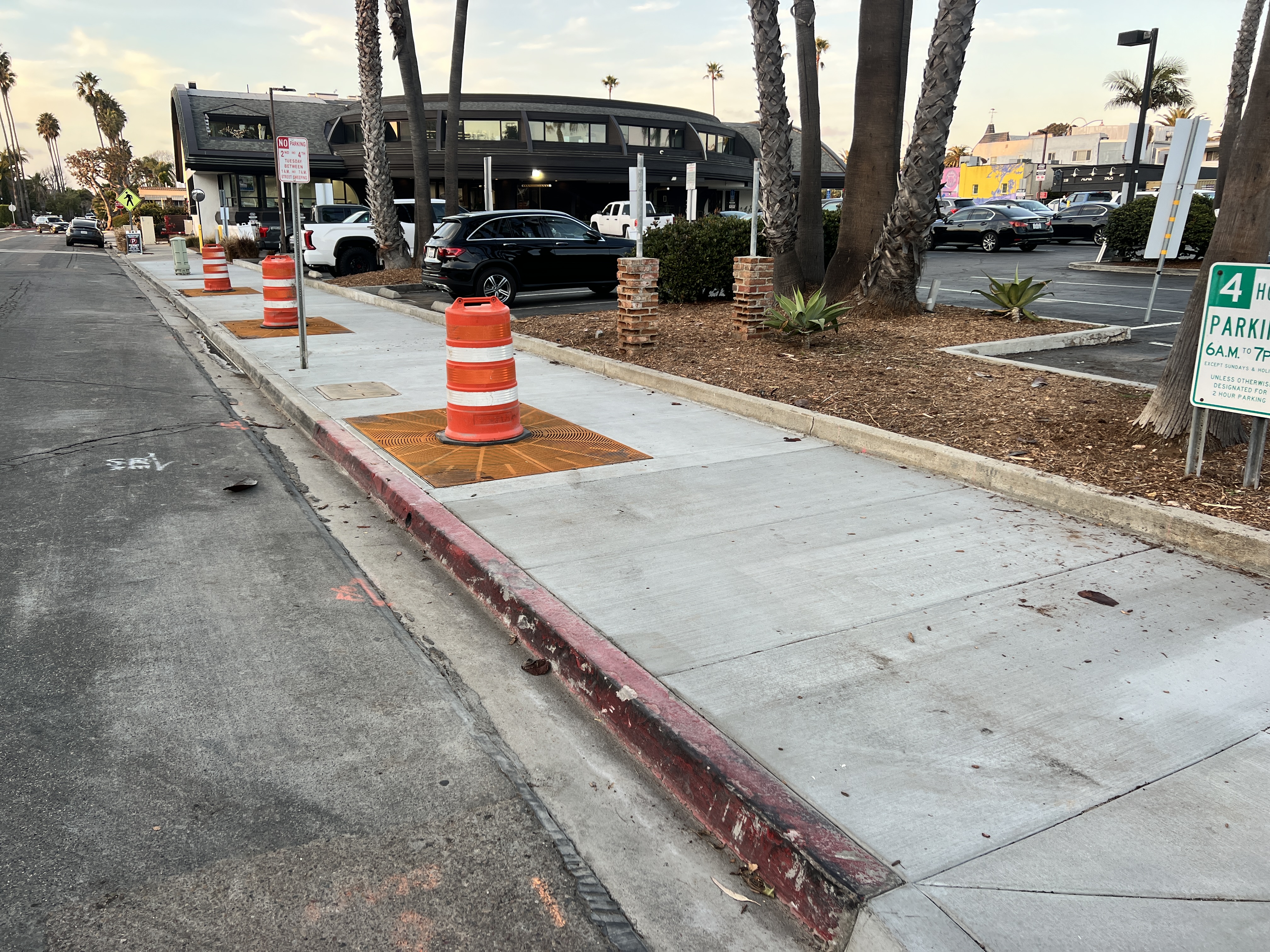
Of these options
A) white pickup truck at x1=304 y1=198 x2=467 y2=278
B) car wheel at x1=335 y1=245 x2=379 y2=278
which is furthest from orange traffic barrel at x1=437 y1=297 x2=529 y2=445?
car wheel at x1=335 y1=245 x2=379 y2=278

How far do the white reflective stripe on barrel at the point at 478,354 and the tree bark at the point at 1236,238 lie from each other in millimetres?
4675

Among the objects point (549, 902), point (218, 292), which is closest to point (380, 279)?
point (218, 292)

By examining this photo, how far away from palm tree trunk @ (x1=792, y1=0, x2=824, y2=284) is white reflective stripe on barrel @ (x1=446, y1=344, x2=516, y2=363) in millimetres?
7533

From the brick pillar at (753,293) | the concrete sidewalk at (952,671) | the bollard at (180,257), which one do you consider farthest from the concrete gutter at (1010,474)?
the bollard at (180,257)

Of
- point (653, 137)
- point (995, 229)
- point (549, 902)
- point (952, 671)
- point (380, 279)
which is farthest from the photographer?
point (653, 137)

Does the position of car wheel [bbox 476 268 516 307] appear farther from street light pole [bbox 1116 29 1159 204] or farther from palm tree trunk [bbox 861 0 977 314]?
street light pole [bbox 1116 29 1159 204]

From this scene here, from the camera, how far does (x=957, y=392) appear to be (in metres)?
8.40

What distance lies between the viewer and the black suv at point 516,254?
16719 mm

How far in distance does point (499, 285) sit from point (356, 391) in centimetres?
795

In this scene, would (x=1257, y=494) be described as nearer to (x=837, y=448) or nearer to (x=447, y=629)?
(x=837, y=448)

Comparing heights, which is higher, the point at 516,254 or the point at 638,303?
the point at 516,254

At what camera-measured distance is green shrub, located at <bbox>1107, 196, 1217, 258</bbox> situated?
22.1 m

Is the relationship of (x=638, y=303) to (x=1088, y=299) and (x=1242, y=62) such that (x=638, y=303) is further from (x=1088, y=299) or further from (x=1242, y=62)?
(x=1242, y=62)

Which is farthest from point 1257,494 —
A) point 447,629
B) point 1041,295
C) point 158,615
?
point 1041,295
